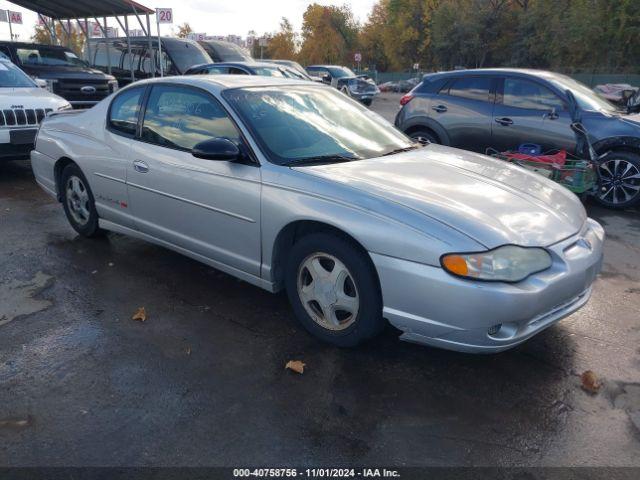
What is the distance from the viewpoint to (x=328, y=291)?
314 cm

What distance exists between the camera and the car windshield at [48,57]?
12039 millimetres

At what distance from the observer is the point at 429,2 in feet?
190

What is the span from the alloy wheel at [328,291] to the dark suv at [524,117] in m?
4.96

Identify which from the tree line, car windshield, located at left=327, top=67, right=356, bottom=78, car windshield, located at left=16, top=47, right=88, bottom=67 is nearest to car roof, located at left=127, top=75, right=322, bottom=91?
car windshield, located at left=16, top=47, right=88, bottom=67

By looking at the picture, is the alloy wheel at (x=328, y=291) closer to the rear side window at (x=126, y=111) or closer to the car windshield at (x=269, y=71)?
the rear side window at (x=126, y=111)

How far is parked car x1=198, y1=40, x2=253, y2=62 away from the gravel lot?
47.2 ft

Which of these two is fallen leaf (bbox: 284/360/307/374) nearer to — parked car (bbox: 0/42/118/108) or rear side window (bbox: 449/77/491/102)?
rear side window (bbox: 449/77/491/102)

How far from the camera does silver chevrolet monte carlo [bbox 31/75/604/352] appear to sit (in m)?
2.68

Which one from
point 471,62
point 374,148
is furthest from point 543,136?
point 471,62

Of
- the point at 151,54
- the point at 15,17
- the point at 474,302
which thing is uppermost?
the point at 15,17

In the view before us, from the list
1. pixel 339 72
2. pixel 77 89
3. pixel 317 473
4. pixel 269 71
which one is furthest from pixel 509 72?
pixel 339 72

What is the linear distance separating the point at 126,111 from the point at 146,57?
1182 cm

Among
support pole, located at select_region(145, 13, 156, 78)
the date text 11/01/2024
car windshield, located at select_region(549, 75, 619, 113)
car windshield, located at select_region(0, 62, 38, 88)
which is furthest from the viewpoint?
support pole, located at select_region(145, 13, 156, 78)

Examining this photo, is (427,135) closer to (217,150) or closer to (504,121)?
(504,121)
